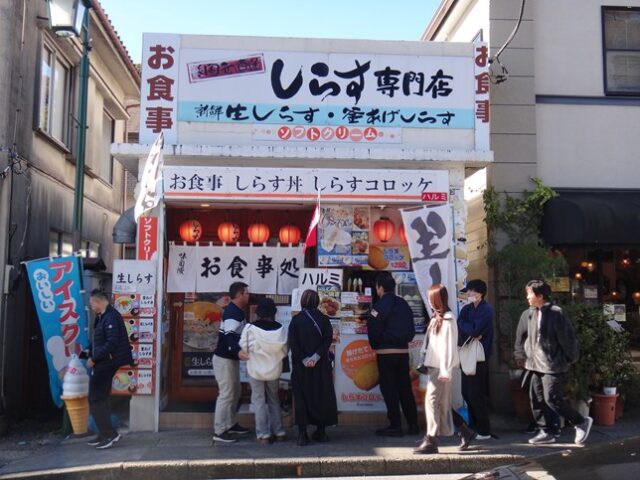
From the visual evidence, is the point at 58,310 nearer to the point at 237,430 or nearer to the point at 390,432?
the point at 237,430

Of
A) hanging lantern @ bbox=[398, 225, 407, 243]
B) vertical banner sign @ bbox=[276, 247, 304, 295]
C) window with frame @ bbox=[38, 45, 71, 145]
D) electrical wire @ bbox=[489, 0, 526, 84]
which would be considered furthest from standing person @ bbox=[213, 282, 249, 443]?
electrical wire @ bbox=[489, 0, 526, 84]

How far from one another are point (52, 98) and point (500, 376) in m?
9.17

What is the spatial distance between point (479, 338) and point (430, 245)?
1508 millimetres

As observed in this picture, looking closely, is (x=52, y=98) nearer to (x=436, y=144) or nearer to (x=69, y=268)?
(x=69, y=268)

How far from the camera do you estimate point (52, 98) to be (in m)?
11.7

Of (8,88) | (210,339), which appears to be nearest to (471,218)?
(210,339)

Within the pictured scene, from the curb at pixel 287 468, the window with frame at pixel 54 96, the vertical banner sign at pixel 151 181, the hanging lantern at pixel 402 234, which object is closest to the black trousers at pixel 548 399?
the curb at pixel 287 468


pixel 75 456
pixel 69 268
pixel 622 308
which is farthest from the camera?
pixel 622 308

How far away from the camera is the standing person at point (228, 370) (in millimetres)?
8195

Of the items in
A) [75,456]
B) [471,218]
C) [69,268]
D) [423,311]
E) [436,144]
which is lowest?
[75,456]

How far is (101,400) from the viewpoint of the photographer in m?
8.05

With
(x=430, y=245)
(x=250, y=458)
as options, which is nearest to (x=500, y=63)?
(x=430, y=245)

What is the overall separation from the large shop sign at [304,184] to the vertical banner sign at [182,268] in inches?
48.9

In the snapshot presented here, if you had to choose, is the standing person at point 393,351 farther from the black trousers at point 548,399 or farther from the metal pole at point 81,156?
the metal pole at point 81,156
